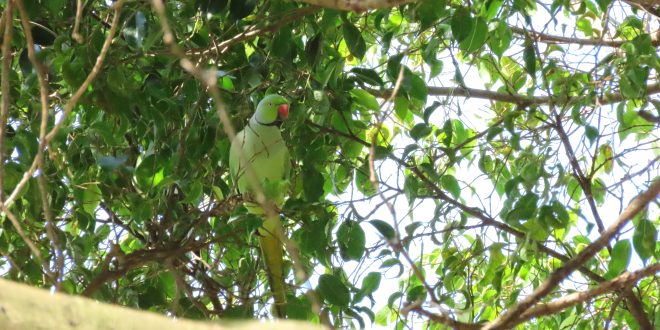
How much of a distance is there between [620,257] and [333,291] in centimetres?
59

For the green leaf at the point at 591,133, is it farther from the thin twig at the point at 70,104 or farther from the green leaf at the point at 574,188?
the thin twig at the point at 70,104

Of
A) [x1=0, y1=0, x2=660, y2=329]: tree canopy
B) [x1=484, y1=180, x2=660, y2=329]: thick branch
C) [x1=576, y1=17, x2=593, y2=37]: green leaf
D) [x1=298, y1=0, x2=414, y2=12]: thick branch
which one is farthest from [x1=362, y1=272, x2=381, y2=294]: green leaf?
[x1=576, y1=17, x2=593, y2=37]: green leaf

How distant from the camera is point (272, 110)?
2.54m

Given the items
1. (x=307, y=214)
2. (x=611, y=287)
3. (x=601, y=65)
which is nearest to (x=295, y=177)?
(x=307, y=214)

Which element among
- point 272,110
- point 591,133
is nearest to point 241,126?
point 272,110

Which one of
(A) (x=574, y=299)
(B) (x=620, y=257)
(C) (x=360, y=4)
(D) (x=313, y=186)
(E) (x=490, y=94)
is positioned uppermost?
(E) (x=490, y=94)

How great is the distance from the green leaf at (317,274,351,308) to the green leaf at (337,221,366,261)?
0.08 meters

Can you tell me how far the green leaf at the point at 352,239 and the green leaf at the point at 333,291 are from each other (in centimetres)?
8

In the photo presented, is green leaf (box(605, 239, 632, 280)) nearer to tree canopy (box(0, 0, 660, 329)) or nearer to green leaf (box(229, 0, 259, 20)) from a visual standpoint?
tree canopy (box(0, 0, 660, 329))

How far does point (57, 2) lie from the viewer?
201cm

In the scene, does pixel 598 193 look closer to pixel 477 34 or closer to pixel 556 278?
pixel 477 34

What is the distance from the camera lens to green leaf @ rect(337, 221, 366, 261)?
218 centimetres

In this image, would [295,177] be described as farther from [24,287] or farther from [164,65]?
[24,287]

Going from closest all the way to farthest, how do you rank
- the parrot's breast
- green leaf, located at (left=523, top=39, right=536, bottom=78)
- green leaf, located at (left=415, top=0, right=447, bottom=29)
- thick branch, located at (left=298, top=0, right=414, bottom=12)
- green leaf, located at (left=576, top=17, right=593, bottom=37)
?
thick branch, located at (left=298, top=0, right=414, bottom=12), green leaf, located at (left=415, top=0, right=447, bottom=29), green leaf, located at (left=523, top=39, right=536, bottom=78), the parrot's breast, green leaf, located at (left=576, top=17, right=593, bottom=37)
